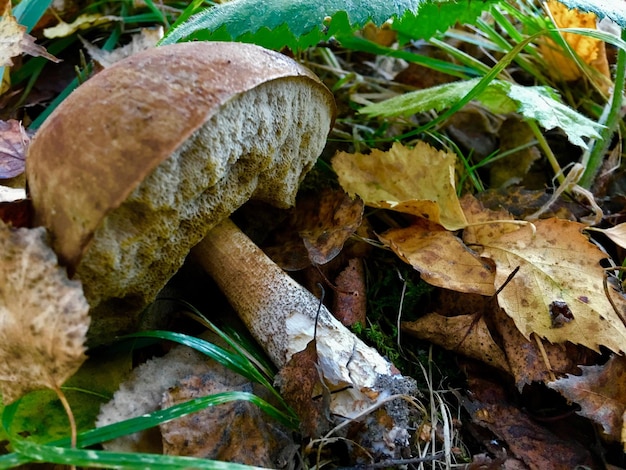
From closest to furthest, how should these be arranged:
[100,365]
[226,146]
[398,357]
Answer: [226,146]
[100,365]
[398,357]

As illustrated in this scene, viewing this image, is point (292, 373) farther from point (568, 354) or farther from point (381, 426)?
point (568, 354)

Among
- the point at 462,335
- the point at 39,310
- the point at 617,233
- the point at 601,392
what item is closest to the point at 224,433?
the point at 39,310

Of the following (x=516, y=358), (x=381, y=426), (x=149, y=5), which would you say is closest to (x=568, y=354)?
(x=516, y=358)

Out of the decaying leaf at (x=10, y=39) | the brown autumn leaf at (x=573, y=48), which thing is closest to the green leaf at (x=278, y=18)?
Answer: the decaying leaf at (x=10, y=39)

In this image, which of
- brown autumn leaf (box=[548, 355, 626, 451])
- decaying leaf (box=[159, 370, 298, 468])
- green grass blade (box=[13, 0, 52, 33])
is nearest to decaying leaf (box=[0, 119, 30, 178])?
green grass blade (box=[13, 0, 52, 33])

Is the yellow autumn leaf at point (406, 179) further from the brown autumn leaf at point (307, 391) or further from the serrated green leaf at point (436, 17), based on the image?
the brown autumn leaf at point (307, 391)

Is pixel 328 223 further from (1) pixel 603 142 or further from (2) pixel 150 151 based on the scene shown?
(1) pixel 603 142
